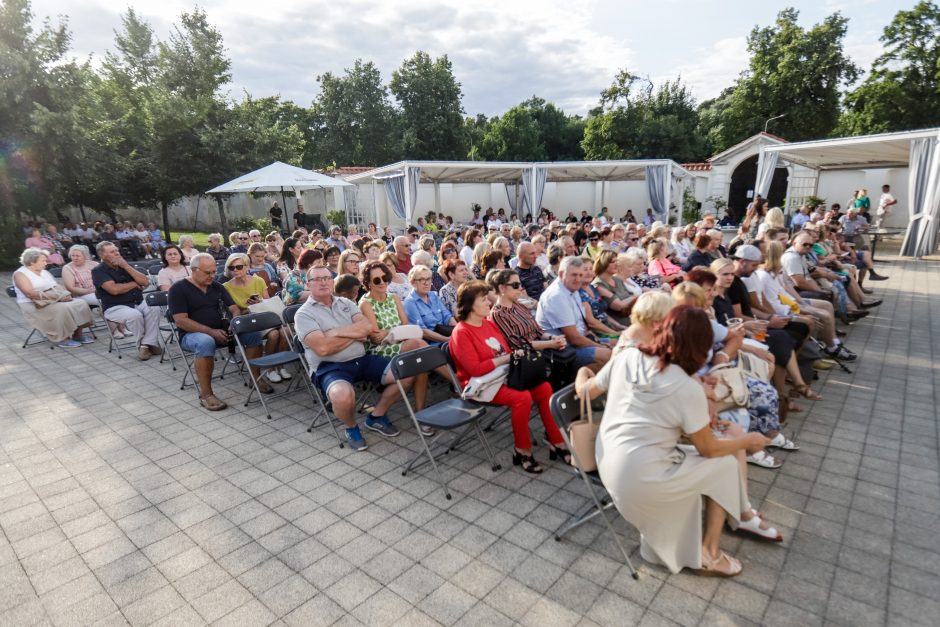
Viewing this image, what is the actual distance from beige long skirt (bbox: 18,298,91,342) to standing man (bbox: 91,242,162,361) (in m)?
0.99

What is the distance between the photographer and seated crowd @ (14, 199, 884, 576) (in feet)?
7.84

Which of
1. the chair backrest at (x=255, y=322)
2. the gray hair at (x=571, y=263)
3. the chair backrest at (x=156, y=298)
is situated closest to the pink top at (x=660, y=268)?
the gray hair at (x=571, y=263)

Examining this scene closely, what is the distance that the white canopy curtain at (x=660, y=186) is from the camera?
1848cm

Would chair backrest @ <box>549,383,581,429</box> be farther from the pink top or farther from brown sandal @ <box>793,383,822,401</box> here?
the pink top

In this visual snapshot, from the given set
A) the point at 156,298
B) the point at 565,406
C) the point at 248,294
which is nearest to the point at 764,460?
the point at 565,406

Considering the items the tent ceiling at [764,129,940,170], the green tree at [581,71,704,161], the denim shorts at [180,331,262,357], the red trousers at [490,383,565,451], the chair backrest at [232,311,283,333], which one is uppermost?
the green tree at [581,71,704,161]

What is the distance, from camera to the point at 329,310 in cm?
435

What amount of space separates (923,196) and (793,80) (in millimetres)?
21174

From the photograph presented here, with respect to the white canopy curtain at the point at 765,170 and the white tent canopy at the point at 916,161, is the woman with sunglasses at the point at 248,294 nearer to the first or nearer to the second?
the white tent canopy at the point at 916,161

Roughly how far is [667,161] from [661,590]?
738 inches

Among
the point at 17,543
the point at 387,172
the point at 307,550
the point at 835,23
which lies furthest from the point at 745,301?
the point at 835,23

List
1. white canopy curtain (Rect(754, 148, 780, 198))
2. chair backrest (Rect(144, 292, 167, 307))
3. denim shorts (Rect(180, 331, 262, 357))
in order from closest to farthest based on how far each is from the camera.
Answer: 1. denim shorts (Rect(180, 331, 262, 357))
2. chair backrest (Rect(144, 292, 167, 307))
3. white canopy curtain (Rect(754, 148, 780, 198))

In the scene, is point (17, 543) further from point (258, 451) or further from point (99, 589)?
point (258, 451)

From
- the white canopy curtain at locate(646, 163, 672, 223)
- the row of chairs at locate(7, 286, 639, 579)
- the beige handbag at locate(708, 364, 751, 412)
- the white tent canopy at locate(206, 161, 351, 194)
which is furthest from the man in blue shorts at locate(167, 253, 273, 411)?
the white canopy curtain at locate(646, 163, 672, 223)
